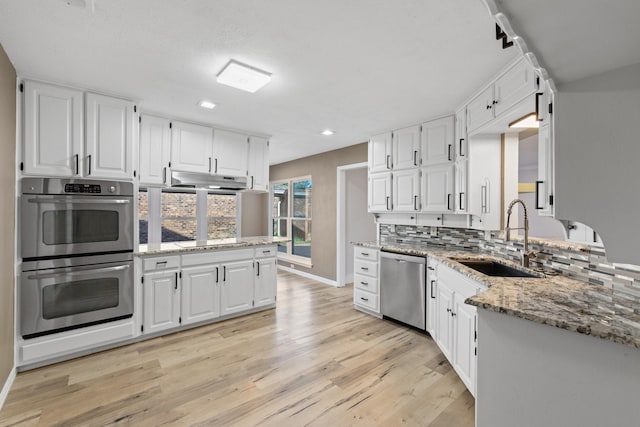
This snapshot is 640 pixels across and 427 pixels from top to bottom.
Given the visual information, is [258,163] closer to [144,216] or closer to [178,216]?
[178,216]

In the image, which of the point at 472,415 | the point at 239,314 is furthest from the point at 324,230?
the point at 472,415

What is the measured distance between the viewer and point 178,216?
4906 mm

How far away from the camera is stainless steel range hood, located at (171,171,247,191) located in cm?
342

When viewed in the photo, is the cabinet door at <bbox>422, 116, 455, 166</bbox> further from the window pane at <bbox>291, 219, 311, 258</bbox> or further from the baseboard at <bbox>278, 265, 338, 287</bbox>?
the window pane at <bbox>291, 219, 311, 258</bbox>

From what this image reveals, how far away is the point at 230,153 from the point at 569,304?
144 inches

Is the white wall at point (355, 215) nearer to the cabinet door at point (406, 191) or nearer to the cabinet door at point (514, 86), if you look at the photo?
the cabinet door at point (406, 191)

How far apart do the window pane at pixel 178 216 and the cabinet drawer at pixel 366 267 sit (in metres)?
2.99

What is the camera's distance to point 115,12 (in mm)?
1648

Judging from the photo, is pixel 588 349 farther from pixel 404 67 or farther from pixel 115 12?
pixel 115 12

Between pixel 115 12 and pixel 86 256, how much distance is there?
210 cm

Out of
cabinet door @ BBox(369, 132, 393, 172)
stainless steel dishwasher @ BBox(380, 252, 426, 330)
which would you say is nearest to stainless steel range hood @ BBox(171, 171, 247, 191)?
cabinet door @ BBox(369, 132, 393, 172)

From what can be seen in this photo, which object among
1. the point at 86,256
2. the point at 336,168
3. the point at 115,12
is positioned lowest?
the point at 86,256

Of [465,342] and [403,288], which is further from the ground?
[403,288]

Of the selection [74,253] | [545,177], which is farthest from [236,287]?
[545,177]
